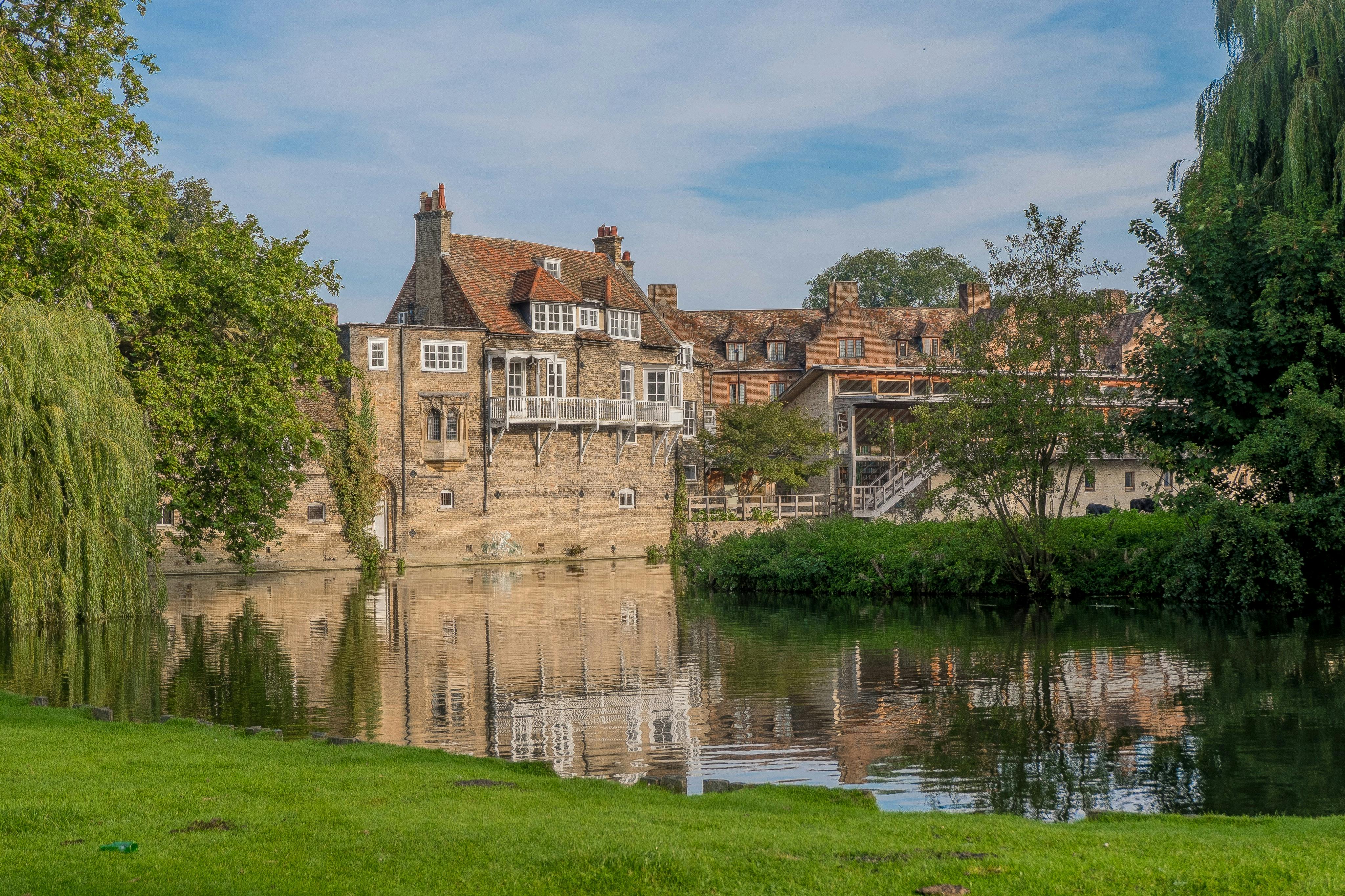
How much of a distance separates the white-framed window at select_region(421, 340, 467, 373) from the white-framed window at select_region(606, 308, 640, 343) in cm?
719

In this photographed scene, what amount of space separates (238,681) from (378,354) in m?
32.7

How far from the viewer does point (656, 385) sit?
57406 millimetres

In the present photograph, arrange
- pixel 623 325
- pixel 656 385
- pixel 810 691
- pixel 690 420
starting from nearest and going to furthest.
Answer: pixel 810 691 < pixel 623 325 < pixel 656 385 < pixel 690 420

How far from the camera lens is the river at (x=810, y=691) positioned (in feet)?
38.2

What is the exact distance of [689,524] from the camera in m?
57.1

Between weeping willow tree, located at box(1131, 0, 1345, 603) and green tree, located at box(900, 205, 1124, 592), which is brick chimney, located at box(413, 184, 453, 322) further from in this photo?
weeping willow tree, located at box(1131, 0, 1345, 603)

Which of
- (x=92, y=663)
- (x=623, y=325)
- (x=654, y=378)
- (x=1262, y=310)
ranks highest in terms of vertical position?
(x=623, y=325)

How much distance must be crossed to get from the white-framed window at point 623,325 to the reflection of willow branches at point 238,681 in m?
31.2

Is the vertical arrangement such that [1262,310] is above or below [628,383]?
below

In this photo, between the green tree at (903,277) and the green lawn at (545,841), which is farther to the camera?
the green tree at (903,277)

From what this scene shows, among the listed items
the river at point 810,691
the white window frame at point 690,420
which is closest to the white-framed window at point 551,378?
the white window frame at point 690,420

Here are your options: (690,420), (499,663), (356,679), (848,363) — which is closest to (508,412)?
(690,420)

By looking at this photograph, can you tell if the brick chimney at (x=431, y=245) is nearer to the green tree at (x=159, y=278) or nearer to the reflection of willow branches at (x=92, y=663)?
the green tree at (x=159, y=278)

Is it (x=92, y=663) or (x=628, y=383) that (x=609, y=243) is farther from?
(x=92, y=663)
